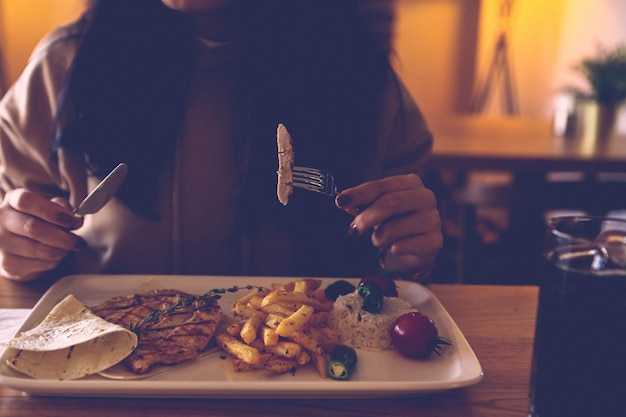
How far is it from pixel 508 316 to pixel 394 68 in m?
0.91

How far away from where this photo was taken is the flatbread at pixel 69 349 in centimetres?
88

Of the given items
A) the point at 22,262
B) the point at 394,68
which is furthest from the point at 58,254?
the point at 394,68

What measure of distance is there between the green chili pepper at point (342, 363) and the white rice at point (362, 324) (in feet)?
0.28

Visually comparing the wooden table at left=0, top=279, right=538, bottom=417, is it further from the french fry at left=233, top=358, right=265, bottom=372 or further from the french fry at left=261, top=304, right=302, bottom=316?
the french fry at left=261, top=304, right=302, bottom=316

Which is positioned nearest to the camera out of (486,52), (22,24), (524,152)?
(524,152)

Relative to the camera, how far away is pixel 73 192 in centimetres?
157

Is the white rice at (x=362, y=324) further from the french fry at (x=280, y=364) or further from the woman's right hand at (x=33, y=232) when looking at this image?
the woman's right hand at (x=33, y=232)

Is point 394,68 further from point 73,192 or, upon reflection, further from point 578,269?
point 578,269

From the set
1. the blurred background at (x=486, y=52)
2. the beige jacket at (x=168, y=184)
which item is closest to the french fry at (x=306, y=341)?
the beige jacket at (x=168, y=184)

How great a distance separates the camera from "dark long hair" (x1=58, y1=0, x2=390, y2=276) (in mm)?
1527

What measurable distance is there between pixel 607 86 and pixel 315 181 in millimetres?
2700

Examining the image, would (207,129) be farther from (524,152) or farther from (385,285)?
(524,152)

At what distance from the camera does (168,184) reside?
62.6 inches

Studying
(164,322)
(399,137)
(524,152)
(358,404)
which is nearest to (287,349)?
(358,404)
